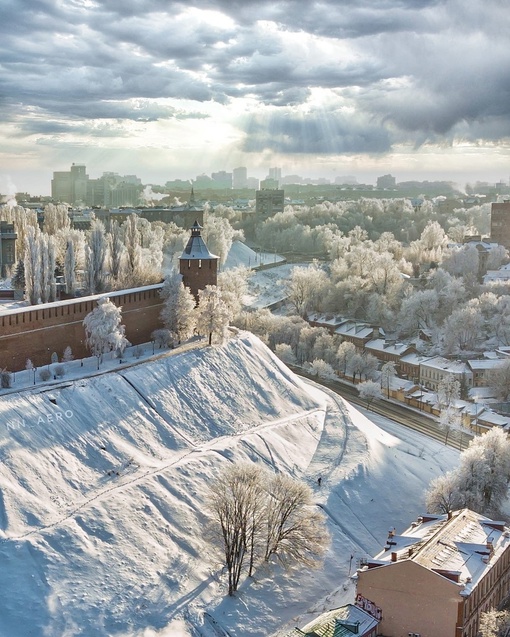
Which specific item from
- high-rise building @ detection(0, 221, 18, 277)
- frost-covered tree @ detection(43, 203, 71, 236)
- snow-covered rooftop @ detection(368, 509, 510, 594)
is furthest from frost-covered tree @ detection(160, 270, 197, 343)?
frost-covered tree @ detection(43, 203, 71, 236)

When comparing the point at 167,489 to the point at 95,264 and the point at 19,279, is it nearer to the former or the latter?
the point at 95,264

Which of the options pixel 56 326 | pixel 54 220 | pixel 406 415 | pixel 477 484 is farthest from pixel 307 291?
pixel 477 484

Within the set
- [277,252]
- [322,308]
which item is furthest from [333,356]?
[277,252]

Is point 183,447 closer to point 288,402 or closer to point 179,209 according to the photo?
point 288,402

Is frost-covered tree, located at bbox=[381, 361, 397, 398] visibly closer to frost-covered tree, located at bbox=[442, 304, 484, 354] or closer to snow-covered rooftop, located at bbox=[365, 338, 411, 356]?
snow-covered rooftop, located at bbox=[365, 338, 411, 356]

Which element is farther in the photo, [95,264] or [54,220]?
[54,220]

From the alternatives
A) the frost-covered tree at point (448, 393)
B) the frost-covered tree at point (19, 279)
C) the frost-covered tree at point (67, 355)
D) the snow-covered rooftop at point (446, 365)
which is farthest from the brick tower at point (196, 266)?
the snow-covered rooftop at point (446, 365)

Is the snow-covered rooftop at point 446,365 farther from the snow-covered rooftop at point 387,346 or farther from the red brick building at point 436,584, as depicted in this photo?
the red brick building at point 436,584
